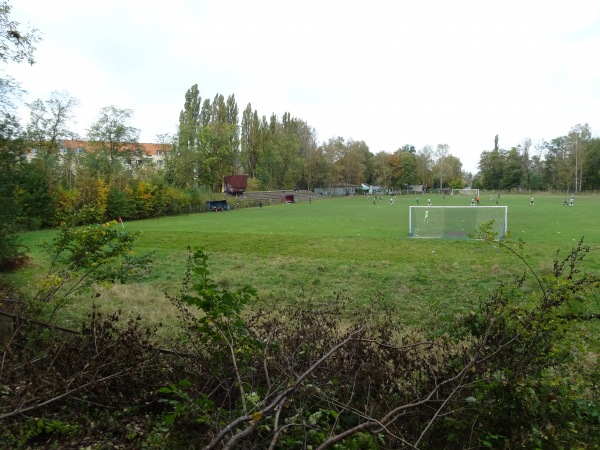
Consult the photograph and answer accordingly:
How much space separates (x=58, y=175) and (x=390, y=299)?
3054cm

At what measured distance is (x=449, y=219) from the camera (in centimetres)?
2106

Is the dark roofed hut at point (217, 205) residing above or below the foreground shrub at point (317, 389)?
below

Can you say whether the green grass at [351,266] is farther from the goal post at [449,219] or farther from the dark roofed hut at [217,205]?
the dark roofed hut at [217,205]

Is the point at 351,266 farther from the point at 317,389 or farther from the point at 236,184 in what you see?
the point at 236,184

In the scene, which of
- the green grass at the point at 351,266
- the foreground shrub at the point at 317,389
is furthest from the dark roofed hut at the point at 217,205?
the foreground shrub at the point at 317,389

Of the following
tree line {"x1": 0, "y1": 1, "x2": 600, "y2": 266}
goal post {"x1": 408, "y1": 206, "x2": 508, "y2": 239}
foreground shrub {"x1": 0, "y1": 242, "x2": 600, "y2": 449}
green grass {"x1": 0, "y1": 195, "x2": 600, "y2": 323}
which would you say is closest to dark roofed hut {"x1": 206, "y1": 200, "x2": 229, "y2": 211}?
tree line {"x1": 0, "y1": 1, "x2": 600, "y2": 266}

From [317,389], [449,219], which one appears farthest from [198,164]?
[317,389]

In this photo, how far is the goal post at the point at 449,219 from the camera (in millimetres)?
19562

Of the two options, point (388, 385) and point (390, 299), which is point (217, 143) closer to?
point (390, 299)

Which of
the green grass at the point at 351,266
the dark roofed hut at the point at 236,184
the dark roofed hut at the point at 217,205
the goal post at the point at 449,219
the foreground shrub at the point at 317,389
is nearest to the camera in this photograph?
the foreground shrub at the point at 317,389

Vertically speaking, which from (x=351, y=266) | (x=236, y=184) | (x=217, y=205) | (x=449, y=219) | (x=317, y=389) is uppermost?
(x=236, y=184)

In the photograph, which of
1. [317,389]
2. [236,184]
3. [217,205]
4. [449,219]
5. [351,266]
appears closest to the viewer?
[317,389]

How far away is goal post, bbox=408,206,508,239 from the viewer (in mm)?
19562

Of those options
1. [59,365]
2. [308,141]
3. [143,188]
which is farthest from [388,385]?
[308,141]
